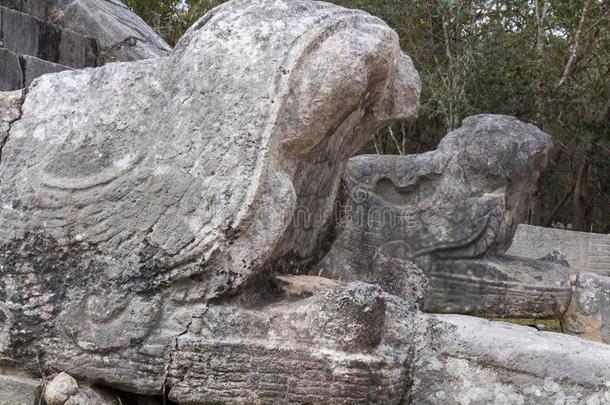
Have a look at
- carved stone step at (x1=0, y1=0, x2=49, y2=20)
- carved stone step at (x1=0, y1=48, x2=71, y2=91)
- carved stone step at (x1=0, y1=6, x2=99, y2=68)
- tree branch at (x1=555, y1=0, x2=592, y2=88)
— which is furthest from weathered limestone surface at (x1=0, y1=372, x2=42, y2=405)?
tree branch at (x1=555, y1=0, x2=592, y2=88)

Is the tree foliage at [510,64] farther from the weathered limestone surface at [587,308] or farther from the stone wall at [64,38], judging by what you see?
the stone wall at [64,38]

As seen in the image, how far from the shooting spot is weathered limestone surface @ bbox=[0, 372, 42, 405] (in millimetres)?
2842

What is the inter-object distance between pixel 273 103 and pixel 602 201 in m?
17.1

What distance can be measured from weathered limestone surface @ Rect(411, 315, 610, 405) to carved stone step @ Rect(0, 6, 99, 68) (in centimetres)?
409

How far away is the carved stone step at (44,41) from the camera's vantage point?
232 inches

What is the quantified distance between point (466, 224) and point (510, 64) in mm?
8717

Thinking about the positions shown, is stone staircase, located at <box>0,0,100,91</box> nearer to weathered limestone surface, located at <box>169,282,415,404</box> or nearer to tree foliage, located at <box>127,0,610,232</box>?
weathered limestone surface, located at <box>169,282,415,404</box>

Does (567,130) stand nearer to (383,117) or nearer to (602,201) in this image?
(602,201)

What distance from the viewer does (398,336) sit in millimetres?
2857

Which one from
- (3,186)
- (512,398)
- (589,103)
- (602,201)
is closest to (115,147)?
(3,186)

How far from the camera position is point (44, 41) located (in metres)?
6.10

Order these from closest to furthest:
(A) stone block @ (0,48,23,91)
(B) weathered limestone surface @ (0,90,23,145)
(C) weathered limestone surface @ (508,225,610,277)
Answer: (B) weathered limestone surface @ (0,90,23,145) → (A) stone block @ (0,48,23,91) → (C) weathered limestone surface @ (508,225,610,277)

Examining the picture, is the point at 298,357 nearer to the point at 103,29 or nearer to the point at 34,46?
the point at 34,46

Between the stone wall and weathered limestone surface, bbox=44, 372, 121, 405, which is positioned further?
the stone wall
